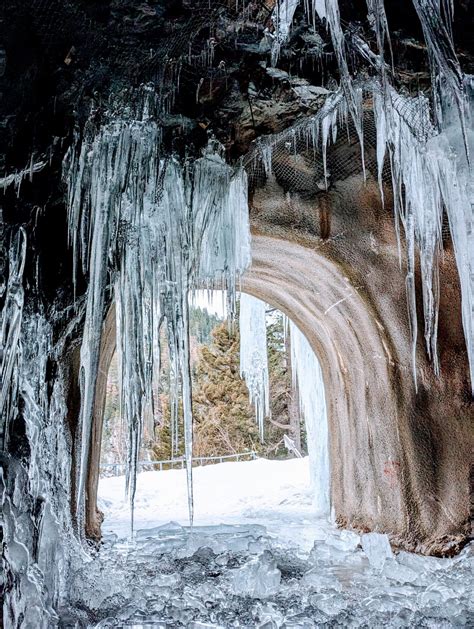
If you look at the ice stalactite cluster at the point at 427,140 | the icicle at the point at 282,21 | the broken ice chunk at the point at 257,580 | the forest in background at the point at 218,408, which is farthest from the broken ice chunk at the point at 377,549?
the forest in background at the point at 218,408

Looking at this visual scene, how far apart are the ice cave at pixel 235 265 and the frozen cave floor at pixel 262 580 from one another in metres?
0.03

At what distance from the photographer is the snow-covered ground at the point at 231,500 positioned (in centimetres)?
698

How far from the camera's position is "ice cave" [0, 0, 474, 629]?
352 cm

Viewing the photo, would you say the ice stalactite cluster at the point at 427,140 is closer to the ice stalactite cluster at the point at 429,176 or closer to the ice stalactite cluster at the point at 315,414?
the ice stalactite cluster at the point at 429,176

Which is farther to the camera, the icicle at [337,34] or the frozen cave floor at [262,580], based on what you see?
the frozen cave floor at [262,580]

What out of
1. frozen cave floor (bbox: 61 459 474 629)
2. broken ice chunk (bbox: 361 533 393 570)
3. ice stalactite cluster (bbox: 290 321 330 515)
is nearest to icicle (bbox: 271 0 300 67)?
frozen cave floor (bbox: 61 459 474 629)

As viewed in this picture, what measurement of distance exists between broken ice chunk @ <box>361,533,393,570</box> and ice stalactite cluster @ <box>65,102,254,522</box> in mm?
1571

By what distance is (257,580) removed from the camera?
4.20m

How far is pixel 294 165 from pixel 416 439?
8.69 feet

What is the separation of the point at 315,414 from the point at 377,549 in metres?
3.71

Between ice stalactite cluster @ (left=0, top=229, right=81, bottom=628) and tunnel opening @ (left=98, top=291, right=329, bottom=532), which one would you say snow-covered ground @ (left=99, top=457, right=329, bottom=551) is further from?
ice stalactite cluster @ (left=0, top=229, right=81, bottom=628)

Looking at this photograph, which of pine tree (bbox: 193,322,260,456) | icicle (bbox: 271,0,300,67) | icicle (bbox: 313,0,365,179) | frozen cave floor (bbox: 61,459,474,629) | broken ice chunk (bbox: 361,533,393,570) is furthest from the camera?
pine tree (bbox: 193,322,260,456)

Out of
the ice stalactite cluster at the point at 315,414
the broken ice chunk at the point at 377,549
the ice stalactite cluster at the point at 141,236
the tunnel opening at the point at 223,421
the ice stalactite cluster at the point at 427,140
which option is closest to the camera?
the ice stalactite cluster at the point at 427,140

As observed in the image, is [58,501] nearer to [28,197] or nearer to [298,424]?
[28,197]
